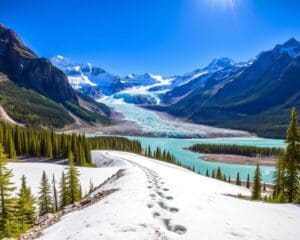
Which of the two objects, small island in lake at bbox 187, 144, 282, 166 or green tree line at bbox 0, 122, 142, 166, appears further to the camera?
small island in lake at bbox 187, 144, 282, 166

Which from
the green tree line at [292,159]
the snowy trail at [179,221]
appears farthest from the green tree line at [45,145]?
the snowy trail at [179,221]

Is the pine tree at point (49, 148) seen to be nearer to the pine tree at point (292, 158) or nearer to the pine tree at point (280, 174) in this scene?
the pine tree at point (280, 174)

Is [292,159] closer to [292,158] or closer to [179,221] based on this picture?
[292,158]

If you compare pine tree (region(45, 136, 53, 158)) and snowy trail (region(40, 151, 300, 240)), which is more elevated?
snowy trail (region(40, 151, 300, 240))

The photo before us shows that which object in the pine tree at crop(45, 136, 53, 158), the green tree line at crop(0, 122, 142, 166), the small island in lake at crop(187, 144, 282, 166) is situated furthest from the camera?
the small island in lake at crop(187, 144, 282, 166)

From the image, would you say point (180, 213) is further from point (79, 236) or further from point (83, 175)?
point (83, 175)

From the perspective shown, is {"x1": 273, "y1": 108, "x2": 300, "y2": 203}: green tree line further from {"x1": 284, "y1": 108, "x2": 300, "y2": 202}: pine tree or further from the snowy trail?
the snowy trail

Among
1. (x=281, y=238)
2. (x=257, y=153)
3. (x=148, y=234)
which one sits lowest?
(x=257, y=153)

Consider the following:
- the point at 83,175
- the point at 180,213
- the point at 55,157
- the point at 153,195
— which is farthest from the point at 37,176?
the point at 180,213

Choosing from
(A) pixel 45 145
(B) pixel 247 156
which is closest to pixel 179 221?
(A) pixel 45 145

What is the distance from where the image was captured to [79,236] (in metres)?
12.5

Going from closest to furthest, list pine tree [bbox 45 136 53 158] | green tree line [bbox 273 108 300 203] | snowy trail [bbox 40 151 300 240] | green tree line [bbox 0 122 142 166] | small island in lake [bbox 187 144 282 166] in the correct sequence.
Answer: snowy trail [bbox 40 151 300 240] < green tree line [bbox 273 108 300 203] < green tree line [bbox 0 122 142 166] < pine tree [bbox 45 136 53 158] < small island in lake [bbox 187 144 282 166]

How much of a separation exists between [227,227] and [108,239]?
5850 mm

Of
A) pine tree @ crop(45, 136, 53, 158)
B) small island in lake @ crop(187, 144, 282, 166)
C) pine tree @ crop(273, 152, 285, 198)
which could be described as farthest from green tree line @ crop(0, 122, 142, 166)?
small island in lake @ crop(187, 144, 282, 166)
